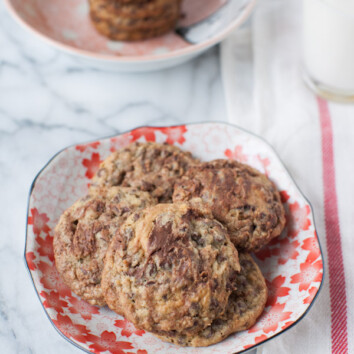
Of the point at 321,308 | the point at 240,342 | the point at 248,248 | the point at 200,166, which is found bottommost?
the point at 321,308

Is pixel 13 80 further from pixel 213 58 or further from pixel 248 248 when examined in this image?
pixel 248 248

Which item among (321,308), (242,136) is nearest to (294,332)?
(321,308)

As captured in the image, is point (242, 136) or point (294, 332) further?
point (242, 136)

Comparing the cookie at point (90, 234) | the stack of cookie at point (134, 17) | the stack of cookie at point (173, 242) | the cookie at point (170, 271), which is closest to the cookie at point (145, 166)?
the stack of cookie at point (173, 242)

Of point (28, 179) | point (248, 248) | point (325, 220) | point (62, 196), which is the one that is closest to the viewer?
point (248, 248)

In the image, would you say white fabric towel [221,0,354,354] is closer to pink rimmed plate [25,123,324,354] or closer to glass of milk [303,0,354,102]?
glass of milk [303,0,354,102]

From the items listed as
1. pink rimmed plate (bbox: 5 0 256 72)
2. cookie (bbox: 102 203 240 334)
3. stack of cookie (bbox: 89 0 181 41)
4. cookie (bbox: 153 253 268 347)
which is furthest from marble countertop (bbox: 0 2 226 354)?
cookie (bbox: 153 253 268 347)

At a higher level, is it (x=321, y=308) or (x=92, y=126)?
(x=92, y=126)

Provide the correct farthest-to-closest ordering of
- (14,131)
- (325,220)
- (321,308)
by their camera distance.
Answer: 1. (14,131)
2. (325,220)
3. (321,308)
